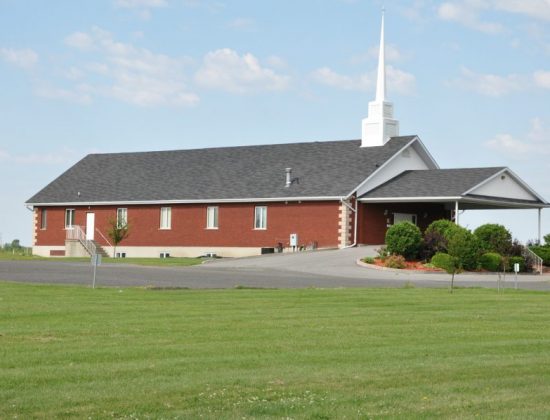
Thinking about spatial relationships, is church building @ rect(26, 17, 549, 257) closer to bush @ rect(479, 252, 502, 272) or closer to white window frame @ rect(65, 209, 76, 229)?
white window frame @ rect(65, 209, 76, 229)

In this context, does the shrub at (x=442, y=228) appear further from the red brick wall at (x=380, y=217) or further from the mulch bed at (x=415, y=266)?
the red brick wall at (x=380, y=217)

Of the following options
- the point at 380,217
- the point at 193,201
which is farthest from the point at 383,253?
the point at 193,201

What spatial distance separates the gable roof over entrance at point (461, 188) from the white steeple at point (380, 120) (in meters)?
2.54

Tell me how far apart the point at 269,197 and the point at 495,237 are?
40.7 ft

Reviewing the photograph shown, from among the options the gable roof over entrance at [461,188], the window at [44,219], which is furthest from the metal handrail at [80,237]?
the gable roof over entrance at [461,188]

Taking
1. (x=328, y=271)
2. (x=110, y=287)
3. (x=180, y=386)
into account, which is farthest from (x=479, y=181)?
(x=180, y=386)

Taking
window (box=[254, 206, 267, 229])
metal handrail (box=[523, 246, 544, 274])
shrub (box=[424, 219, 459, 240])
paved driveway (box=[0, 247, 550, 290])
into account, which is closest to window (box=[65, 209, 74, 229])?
window (box=[254, 206, 267, 229])

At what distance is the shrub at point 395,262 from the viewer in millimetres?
42562

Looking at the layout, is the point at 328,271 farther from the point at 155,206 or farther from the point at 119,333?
the point at 119,333

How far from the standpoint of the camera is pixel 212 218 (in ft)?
183

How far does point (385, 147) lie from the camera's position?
5431 cm

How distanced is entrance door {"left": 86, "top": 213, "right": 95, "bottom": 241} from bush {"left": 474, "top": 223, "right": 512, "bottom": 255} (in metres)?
23.7

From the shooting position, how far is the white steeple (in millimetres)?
54875

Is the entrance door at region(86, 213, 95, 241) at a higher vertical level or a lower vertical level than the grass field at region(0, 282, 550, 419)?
higher
